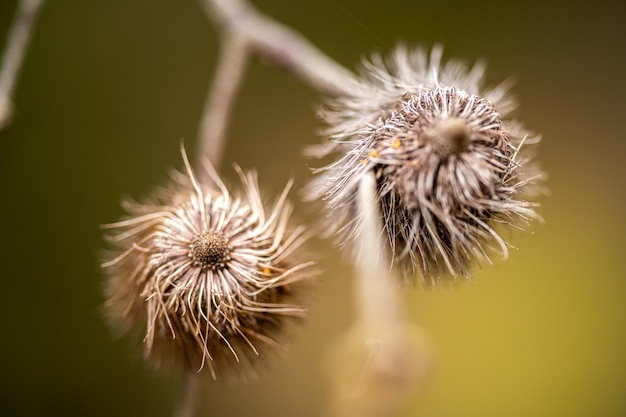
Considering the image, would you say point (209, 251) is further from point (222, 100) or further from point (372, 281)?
point (222, 100)

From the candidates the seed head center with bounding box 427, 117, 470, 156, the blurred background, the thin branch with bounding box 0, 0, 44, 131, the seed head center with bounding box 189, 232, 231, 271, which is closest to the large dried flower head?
the seed head center with bounding box 427, 117, 470, 156

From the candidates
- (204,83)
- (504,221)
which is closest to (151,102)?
(204,83)

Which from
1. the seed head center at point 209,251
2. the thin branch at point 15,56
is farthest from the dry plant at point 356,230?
the thin branch at point 15,56

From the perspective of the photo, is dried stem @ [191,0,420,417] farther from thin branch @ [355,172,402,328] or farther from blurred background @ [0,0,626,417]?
blurred background @ [0,0,626,417]

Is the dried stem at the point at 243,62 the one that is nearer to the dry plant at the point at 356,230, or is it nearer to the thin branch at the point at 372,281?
the dry plant at the point at 356,230

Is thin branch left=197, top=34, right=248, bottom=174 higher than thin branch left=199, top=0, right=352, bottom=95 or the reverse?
the reverse
